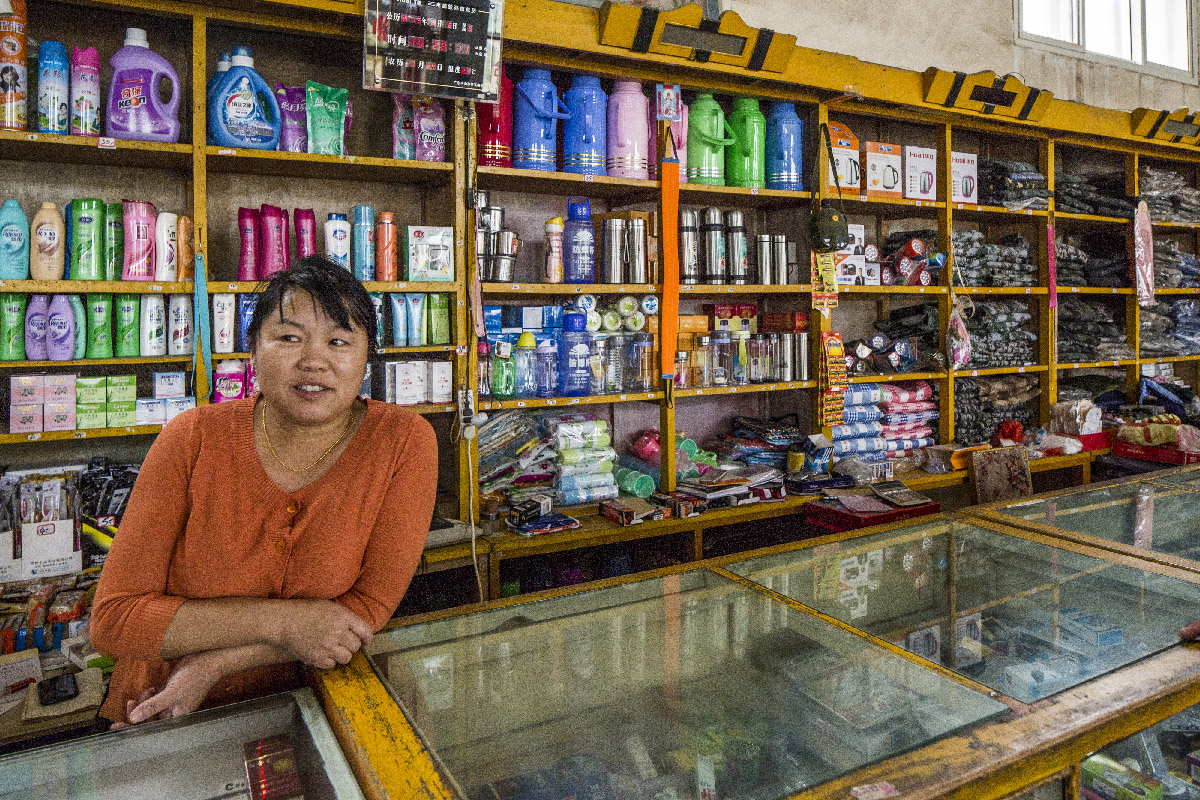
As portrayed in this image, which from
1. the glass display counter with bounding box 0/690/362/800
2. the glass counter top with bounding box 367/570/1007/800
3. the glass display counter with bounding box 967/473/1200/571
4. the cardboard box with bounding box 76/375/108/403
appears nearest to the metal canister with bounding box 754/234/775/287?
the glass display counter with bounding box 967/473/1200/571

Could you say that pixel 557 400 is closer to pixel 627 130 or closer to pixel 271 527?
pixel 627 130

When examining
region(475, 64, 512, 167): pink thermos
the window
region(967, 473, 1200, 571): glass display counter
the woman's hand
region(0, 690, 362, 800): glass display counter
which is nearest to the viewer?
region(0, 690, 362, 800): glass display counter

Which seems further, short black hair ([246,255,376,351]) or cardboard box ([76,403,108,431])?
cardboard box ([76,403,108,431])

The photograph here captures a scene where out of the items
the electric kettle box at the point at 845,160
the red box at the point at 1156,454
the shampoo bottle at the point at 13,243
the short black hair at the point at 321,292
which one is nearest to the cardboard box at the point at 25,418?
the shampoo bottle at the point at 13,243

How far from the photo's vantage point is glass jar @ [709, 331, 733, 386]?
142 inches

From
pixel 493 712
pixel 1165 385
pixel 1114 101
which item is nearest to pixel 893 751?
pixel 493 712

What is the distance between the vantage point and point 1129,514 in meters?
2.12

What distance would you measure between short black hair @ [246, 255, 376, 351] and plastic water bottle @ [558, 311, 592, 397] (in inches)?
67.1

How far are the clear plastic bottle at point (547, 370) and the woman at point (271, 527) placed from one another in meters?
1.65

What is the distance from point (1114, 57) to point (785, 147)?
3.50 metres

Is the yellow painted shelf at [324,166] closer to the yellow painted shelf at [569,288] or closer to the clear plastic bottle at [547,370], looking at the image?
the yellow painted shelf at [569,288]

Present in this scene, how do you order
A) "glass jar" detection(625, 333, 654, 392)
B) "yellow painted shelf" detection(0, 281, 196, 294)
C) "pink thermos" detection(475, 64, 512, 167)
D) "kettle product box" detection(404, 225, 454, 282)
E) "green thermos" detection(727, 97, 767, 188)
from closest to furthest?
"yellow painted shelf" detection(0, 281, 196, 294), "kettle product box" detection(404, 225, 454, 282), "pink thermos" detection(475, 64, 512, 167), "glass jar" detection(625, 333, 654, 392), "green thermos" detection(727, 97, 767, 188)

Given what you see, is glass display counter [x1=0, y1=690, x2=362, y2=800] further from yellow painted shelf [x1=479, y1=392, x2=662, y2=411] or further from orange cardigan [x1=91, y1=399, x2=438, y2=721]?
yellow painted shelf [x1=479, y1=392, x2=662, y2=411]

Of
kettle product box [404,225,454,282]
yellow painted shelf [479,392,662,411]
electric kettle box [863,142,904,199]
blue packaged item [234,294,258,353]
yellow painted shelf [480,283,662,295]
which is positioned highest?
electric kettle box [863,142,904,199]
